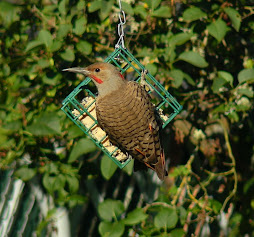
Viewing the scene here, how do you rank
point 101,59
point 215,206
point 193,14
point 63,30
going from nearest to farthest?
point 63,30, point 193,14, point 215,206, point 101,59

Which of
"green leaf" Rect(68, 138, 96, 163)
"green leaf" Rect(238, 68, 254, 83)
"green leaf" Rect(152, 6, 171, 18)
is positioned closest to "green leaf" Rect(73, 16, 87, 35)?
"green leaf" Rect(152, 6, 171, 18)

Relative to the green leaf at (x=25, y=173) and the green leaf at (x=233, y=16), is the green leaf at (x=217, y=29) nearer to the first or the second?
the green leaf at (x=233, y=16)

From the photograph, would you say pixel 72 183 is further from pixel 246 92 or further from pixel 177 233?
pixel 246 92

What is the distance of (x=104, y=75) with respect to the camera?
2.57 metres

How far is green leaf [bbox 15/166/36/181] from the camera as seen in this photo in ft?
10.0

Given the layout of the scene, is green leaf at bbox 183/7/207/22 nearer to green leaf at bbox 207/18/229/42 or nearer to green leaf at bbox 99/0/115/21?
green leaf at bbox 207/18/229/42

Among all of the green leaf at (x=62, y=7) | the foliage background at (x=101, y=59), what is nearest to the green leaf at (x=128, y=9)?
the foliage background at (x=101, y=59)

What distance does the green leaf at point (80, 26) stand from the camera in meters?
2.82

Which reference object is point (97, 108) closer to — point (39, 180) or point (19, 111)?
point (19, 111)

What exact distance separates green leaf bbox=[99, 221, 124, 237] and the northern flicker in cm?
44

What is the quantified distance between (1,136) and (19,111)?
0.20 meters

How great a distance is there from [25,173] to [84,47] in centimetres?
94

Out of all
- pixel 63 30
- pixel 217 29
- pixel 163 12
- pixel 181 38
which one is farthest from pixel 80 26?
pixel 217 29

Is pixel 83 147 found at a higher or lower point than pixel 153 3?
lower
